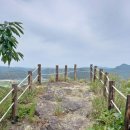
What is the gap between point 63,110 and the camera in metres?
16.6

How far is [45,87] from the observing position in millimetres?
22453

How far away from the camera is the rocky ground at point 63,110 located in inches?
578

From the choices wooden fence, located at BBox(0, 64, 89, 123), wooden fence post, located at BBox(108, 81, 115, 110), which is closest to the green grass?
wooden fence, located at BBox(0, 64, 89, 123)

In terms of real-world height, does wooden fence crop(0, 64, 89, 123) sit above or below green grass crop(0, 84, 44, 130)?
above

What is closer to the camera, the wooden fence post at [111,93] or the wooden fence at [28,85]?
the wooden fence at [28,85]

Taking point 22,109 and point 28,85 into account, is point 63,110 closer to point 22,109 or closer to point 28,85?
point 22,109

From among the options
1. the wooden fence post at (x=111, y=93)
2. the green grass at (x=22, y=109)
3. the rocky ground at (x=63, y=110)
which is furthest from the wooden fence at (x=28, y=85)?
Result: the wooden fence post at (x=111, y=93)

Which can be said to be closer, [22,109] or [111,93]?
[111,93]

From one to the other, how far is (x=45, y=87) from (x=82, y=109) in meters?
5.81

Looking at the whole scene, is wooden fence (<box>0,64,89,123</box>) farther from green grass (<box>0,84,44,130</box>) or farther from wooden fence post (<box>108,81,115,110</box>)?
wooden fence post (<box>108,81,115,110</box>)

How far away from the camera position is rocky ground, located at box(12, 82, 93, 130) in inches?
578

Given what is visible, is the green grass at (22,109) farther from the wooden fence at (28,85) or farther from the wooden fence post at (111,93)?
the wooden fence post at (111,93)

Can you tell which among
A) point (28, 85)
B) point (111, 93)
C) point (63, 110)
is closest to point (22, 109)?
point (63, 110)

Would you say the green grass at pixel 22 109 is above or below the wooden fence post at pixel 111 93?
below
